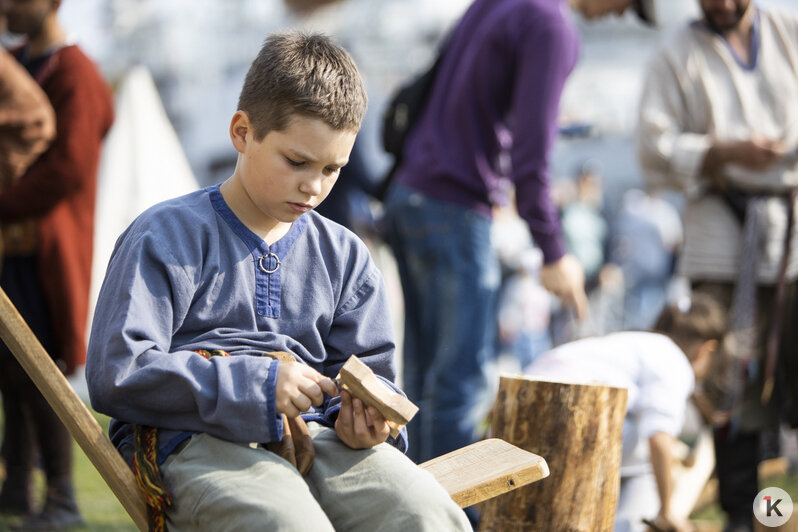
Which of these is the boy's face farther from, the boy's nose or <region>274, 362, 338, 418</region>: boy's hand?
<region>274, 362, 338, 418</region>: boy's hand

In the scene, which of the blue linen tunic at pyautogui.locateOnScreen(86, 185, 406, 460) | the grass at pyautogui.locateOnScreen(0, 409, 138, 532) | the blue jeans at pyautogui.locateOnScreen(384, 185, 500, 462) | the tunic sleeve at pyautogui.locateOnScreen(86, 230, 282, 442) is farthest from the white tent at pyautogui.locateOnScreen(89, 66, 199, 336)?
the tunic sleeve at pyautogui.locateOnScreen(86, 230, 282, 442)

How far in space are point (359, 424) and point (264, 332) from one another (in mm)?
248

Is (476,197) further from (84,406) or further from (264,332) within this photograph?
(84,406)

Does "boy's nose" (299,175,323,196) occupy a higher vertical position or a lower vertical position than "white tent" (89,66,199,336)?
higher

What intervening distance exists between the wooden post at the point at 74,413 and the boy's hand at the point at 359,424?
15.0 inches

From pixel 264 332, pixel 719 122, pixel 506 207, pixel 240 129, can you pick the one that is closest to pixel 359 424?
pixel 264 332

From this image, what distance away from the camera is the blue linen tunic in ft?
5.92

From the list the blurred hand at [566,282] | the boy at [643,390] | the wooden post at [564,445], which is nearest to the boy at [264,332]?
the wooden post at [564,445]

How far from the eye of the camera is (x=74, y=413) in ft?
5.98

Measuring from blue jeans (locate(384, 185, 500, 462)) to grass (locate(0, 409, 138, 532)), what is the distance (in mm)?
1164

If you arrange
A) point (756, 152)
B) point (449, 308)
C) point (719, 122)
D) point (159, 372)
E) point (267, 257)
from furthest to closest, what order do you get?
point (719, 122), point (756, 152), point (449, 308), point (267, 257), point (159, 372)

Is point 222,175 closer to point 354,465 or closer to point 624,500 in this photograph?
point 624,500

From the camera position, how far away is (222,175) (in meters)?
9.10

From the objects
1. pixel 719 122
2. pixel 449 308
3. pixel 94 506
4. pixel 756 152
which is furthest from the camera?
pixel 94 506
